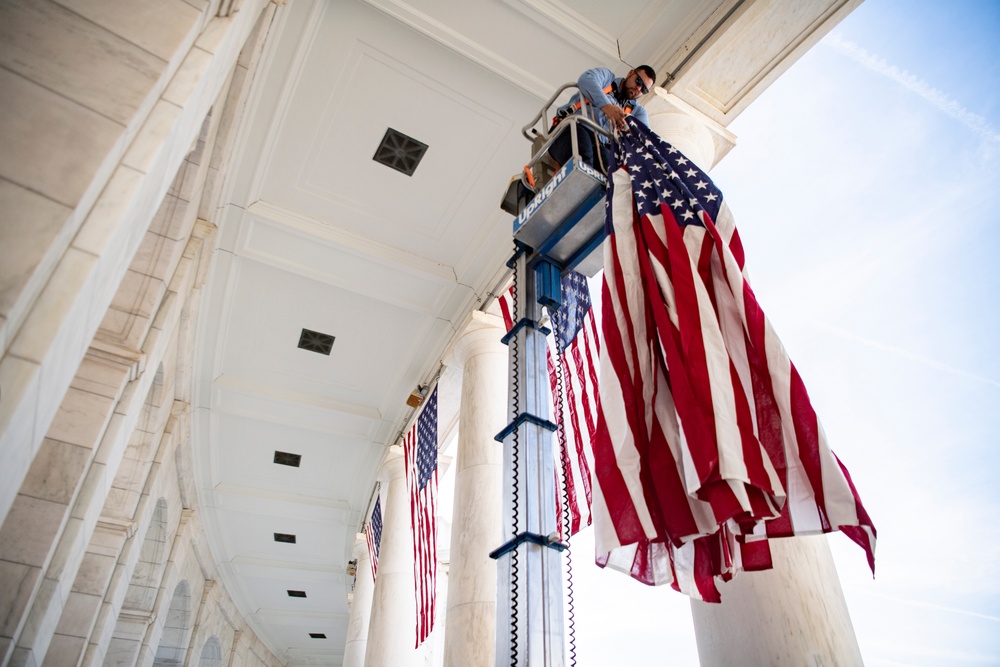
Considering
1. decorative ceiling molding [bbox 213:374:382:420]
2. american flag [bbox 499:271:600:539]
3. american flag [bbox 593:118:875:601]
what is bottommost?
american flag [bbox 593:118:875:601]

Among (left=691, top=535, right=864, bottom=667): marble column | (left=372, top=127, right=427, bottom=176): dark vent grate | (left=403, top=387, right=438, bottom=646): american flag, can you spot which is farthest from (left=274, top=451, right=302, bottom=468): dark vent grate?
(left=691, top=535, right=864, bottom=667): marble column

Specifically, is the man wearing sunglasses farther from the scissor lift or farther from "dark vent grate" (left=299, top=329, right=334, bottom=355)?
"dark vent grate" (left=299, top=329, right=334, bottom=355)

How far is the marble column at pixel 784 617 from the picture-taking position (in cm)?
294

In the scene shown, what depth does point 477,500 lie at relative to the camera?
692 cm

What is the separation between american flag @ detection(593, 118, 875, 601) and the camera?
8.32 ft

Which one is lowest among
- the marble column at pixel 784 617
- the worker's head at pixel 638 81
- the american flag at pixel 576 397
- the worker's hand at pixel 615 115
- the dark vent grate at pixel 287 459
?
the marble column at pixel 784 617

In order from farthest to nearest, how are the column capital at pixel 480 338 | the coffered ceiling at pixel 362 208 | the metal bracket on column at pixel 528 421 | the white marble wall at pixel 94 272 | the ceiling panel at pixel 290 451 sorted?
1. the ceiling panel at pixel 290 451
2. the column capital at pixel 480 338
3. the coffered ceiling at pixel 362 208
4. the metal bracket on column at pixel 528 421
5. the white marble wall at pixel 94 272

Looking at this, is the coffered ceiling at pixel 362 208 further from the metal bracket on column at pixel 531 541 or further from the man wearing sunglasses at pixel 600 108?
the metal bracket on column at pixel 531 541

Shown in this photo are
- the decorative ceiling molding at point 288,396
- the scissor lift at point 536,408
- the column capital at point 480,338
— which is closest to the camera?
the scissor lift at point 536,408

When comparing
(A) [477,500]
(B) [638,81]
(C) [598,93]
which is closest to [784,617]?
(C) [598,93]

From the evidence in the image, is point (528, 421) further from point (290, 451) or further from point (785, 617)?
point (290, 451)

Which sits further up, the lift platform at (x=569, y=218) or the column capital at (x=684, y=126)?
the column capital at (x=684, y=126)

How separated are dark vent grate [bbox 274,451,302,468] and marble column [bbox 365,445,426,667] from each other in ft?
12.4

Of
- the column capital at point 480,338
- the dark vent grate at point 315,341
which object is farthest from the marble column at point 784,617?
the dark vent grate at point 315,341
